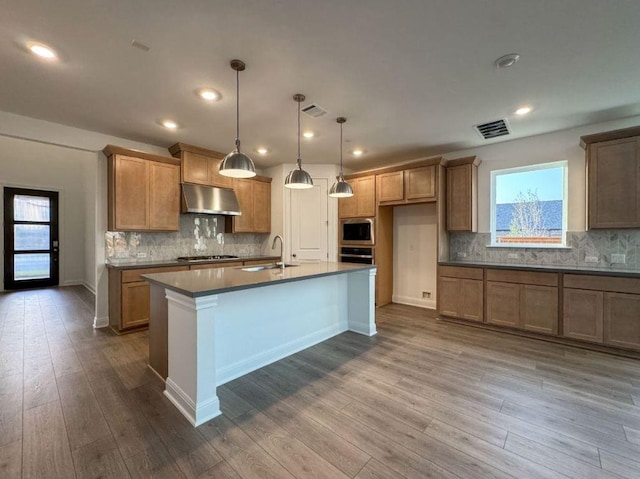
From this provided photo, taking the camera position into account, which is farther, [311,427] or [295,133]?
[295,133]

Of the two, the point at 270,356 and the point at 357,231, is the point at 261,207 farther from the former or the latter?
the point at 270,356

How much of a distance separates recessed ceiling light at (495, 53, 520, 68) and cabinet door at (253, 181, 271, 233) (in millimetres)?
4221

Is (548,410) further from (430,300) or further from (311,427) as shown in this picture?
(430,300)

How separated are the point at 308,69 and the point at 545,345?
4.02m

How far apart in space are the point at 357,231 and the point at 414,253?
3.69 ft

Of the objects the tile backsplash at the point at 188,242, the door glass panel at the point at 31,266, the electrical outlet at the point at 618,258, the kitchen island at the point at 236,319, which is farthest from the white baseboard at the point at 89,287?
the electrical outlet at the point at 618,258

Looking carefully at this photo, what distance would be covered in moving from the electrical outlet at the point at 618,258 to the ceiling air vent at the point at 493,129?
2004mm

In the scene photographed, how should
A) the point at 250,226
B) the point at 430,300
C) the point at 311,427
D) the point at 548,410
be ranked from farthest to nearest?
1. the point at 250,226
2. the point at 430,300
3. the point at 548,410
4. the point at 311,427

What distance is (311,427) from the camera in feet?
6.42

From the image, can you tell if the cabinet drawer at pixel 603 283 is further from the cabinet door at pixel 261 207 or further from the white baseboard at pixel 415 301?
the cabinet door at pixel 261 207

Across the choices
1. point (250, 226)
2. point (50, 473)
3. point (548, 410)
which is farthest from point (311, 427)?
point (250, 226)

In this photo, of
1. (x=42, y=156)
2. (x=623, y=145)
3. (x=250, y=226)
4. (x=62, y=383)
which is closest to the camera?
(x=62, y=383)

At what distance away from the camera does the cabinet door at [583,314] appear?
10.6ft

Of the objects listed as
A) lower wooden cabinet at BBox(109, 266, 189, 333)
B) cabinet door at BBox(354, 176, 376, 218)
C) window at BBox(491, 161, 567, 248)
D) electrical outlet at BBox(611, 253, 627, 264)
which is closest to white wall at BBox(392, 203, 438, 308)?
cabinet door at BBox(354, 176, 376, 218)
